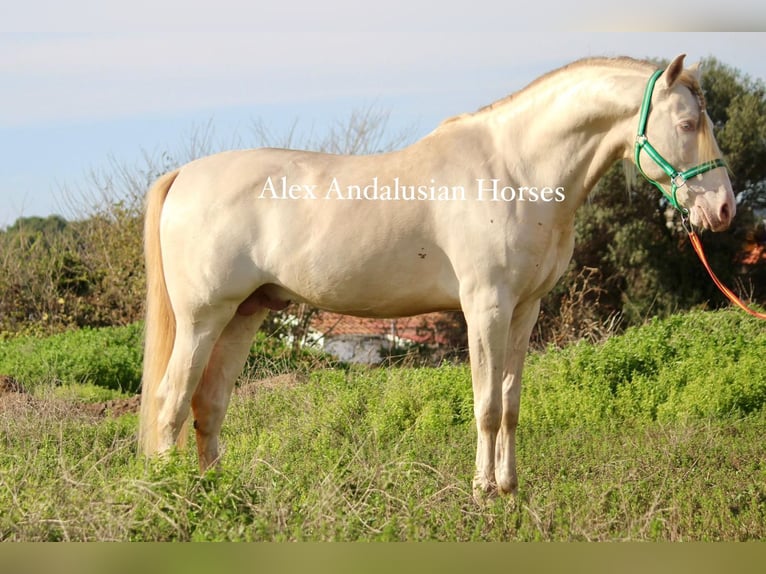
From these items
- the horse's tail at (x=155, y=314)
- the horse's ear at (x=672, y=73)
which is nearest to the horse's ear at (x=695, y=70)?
the horse's ear at (x=672, y=73)

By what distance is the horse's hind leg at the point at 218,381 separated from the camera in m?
5.01

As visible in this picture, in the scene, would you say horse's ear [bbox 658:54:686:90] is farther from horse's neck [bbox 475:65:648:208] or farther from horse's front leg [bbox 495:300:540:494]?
horse's front leg [bbox 495:300:540:494]

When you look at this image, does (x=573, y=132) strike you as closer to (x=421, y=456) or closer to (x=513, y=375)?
(x=513, y=375)

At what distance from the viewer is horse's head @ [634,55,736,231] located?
418cm

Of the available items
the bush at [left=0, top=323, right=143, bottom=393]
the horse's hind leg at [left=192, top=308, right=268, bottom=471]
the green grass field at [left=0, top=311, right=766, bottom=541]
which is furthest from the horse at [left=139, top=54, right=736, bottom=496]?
the bush at [left=0, top=323, right=143, bottom=393]

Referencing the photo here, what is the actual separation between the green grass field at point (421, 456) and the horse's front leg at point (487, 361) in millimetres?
201

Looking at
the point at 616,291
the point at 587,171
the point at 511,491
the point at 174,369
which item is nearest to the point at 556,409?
the point at 511,491

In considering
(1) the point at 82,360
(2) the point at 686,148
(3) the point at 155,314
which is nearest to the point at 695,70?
(2) the point at 686,148

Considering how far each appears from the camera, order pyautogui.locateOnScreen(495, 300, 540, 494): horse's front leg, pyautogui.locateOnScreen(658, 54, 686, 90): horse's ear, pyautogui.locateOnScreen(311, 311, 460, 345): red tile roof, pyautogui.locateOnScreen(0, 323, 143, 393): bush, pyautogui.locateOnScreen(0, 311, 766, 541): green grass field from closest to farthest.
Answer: pyautogui.locateOnScreen(0, 311, 766, 541): green grass field, pyautogui.locateOnScreen(658, 54, 686, 90): horse's ear, pyautogui.locateOnScreen(495, 300, 540, 494): horse's front leg, pyautogui.locateOnScreen(0, 323, 143, 393): bush, pyautogui.locateOnScreen(311, 311, 460, 345): red tile roof

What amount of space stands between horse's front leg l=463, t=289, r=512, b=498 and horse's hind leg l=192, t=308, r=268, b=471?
1.42 metres

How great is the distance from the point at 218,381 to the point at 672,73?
3.00 metres

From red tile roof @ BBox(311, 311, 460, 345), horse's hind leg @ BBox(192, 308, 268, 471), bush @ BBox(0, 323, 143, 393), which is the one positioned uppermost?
horse's hind leg @ BBox(192, 308, 268, 471)

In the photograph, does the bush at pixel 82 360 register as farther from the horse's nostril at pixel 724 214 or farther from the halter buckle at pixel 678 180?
the horse's nostril at pixel 724 214

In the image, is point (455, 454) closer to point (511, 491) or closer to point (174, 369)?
point (511, 491)
